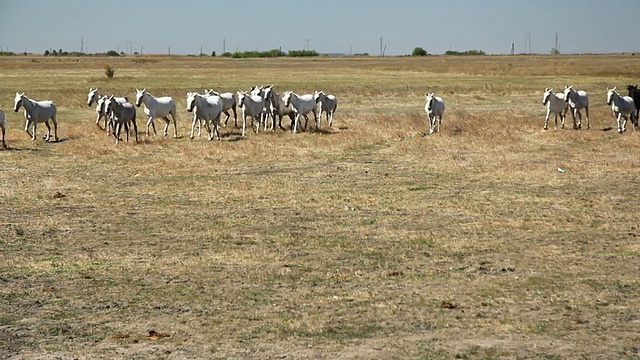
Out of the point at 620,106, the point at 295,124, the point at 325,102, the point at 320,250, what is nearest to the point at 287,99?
the point at 295,124

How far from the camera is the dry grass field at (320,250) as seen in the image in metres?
9.71

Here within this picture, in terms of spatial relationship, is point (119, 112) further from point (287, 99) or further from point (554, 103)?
point (554, 103)

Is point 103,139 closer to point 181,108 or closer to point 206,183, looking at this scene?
point 206,183

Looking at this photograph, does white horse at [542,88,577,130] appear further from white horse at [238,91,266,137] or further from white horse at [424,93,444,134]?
white horse at [238,91,266,137]

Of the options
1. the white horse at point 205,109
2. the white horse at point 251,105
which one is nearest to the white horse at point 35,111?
the white horse at point 205,109

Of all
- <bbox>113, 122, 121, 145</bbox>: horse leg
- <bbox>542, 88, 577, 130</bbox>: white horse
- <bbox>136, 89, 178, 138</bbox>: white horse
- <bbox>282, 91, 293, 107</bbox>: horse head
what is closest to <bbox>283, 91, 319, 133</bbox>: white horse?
<bbox>282, 91, 293, 107</bbox>: horse head

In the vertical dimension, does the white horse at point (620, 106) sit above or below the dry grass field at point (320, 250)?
above

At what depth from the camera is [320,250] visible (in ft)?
46.0

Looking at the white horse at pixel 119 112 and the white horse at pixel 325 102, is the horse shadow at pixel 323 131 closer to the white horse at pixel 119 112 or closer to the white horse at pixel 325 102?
the white horse at pixel 325 102

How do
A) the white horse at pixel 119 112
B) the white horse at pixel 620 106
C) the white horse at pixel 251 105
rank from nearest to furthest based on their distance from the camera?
the white horse at pixel 119 112 < the white horse at pixel 251 105 < the white horse at pixel 620 106

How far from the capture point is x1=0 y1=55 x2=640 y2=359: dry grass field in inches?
382

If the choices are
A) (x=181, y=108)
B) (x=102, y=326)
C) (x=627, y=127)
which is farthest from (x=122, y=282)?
(x=181, y=108)

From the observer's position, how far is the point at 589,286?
459 inches

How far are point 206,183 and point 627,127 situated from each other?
810 inches
